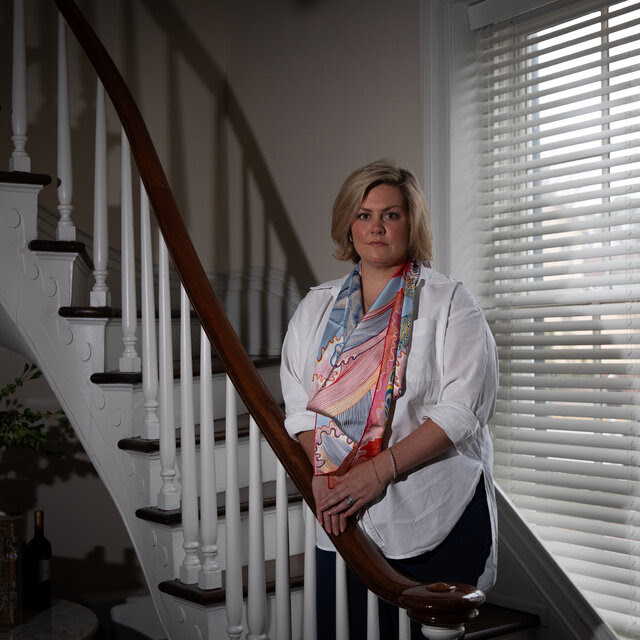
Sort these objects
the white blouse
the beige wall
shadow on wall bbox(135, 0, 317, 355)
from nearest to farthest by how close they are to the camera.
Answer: the white blouse < the beige wall < shadow on wall bbox(135, 0, 317, 355)

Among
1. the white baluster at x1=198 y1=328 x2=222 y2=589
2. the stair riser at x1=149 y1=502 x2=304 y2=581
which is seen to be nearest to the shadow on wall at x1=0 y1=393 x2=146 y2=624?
the stair riser at x1=149 y1=502 x2=304 y2=581

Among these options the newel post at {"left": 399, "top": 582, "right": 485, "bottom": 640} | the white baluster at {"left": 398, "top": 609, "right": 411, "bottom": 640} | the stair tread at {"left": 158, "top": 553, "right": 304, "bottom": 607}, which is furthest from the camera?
the stair tread at {"left": 158, "top": 553, "right": 304, "bottom": 607}

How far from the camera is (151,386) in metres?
2.25

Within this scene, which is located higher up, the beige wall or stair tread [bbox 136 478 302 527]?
the beige wall

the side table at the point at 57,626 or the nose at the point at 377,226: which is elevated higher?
the nose at the point at 377,226

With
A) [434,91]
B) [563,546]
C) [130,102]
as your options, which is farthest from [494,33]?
[563,546]

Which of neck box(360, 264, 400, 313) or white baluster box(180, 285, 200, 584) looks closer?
neck box(360, 264, 400, 313)

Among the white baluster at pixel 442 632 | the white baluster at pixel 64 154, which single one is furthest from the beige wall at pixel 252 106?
the white baluster at pixel 442 632

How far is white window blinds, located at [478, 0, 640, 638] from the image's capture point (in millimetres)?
2449

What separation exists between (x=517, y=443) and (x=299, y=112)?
1.72 m

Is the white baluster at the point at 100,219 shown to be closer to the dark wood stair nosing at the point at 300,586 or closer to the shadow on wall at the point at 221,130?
the dark wood stair nosing at the point at 300,586

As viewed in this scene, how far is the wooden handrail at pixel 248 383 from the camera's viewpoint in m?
1.34

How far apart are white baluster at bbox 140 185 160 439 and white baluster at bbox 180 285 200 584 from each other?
0.21m

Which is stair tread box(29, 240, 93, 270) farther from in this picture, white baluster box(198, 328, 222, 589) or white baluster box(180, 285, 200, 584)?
white baluster box(198, 328, 222, 589)
